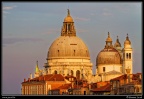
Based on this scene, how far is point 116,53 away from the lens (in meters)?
108

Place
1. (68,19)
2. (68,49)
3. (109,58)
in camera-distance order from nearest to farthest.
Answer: (109,58) < (68,49) < (68,19)

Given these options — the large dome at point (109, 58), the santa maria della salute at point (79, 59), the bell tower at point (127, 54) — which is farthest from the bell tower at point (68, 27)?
the bell tower at point (127, 54)

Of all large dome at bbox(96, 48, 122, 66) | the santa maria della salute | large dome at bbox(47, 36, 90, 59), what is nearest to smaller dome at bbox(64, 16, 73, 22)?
the santa maria della salute

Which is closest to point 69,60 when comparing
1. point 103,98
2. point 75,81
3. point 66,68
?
point 66,68

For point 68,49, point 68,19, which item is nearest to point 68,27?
point 68,19

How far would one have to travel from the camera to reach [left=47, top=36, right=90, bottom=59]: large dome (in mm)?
108312

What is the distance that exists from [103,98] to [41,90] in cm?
6134

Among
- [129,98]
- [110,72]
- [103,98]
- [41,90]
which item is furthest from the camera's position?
[110,72]

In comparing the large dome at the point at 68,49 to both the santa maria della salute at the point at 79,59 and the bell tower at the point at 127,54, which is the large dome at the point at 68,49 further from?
the bell tower at the point at 127,54

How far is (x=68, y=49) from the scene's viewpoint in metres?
109

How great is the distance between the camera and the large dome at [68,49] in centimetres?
10831

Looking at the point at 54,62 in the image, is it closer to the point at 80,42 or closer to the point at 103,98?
the point at 80,42

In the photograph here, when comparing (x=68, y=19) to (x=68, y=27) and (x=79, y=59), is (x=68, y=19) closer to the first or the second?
(x=68, y=27)

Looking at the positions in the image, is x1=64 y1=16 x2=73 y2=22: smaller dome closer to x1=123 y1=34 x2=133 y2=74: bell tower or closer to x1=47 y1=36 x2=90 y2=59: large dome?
x1=47 y1=36 x2=90 y2=59: large dome
